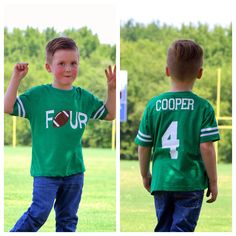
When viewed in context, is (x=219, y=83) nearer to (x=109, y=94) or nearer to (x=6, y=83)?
(x=109, y=94)

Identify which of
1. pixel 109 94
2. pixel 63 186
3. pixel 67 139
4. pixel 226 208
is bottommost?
pixel 226 208

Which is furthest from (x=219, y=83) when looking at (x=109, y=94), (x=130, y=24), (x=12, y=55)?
(x=12, y=55)

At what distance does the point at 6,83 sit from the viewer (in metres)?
3.98

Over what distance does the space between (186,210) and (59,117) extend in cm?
84

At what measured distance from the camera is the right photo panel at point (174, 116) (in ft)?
11.9

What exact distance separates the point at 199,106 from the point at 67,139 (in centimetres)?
73

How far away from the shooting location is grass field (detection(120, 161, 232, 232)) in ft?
14.7

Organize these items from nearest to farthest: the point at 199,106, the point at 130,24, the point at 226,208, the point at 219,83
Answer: the point at 199,106, the point at 130,24, the point at 219,83, the point at 226,208

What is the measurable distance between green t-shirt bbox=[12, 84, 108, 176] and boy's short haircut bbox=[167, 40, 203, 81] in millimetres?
571

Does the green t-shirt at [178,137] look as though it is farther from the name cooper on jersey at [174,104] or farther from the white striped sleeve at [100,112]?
the white striped sleeve at [100,112]

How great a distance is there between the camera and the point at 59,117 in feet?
12.7

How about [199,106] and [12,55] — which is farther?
[12,55]

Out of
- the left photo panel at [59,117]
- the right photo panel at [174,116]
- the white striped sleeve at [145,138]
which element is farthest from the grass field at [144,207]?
the white striped sleeve at [145,138]

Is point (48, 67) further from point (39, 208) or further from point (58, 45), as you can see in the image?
point (39, 208)
